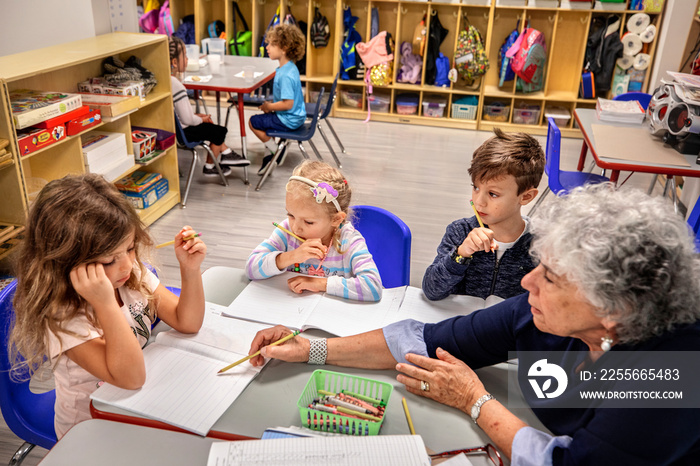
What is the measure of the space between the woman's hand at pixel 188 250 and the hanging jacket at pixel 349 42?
5400mm

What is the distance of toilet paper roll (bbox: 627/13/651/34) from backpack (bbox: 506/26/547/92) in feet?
2.79

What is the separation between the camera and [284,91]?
4.61 m

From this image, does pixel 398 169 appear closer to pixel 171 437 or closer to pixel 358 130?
pixel 358 130

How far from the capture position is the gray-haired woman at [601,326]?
3.13 ft

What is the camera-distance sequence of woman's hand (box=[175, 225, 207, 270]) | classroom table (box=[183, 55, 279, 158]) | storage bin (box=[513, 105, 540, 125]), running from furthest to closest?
storage bin (box=[513, 105, 540, 125]), classroom table (box=[183, 55, 279, 158]), woman's hand (box=[175, 225, 207, 270])

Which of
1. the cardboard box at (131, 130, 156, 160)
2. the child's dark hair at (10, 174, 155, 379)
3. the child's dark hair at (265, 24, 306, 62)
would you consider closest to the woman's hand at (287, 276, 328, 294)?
the child's dark hair at (10, 174, 155, 379)

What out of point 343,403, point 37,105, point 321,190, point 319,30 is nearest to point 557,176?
point 321,190

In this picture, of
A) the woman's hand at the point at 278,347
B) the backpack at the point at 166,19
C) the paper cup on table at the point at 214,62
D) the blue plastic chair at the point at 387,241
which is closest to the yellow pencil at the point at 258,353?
the woman's hand at the point at 278,347

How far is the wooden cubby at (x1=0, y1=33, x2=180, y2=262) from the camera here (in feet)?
8.68

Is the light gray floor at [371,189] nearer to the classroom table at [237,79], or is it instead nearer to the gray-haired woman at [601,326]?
the classroom table at [237,79]

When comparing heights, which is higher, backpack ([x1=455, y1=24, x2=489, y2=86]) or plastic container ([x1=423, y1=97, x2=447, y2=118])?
backpack ([x1=455, y1=24, x2=489, y2=86])

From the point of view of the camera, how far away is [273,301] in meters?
1.66

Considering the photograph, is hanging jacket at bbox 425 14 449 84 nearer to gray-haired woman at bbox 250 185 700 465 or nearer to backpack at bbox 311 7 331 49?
backpack at bbox 311 7 331 49

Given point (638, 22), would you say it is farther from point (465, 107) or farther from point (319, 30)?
point (319, 30)
